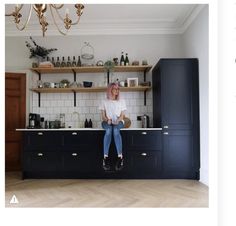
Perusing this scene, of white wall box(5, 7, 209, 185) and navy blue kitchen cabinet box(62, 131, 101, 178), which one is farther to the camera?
white wall box(5, 7, 209, 185)

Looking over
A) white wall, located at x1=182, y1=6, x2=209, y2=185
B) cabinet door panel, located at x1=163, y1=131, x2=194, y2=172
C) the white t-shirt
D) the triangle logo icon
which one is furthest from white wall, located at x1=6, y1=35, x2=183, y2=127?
the triangle logo icon

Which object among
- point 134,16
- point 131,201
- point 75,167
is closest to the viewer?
point 131,201

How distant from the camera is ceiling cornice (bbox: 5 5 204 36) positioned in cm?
463

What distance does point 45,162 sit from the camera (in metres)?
4.11

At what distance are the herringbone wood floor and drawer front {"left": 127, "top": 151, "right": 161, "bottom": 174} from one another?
0.64 feet

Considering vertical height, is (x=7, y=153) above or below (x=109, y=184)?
above

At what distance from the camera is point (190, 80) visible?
3984 mm

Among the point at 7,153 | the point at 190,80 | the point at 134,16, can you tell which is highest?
the point at 134,16

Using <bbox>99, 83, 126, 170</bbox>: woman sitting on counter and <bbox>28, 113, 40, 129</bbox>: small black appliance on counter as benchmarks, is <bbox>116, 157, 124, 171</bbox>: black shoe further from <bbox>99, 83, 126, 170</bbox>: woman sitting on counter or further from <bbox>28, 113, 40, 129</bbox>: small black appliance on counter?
<bbox>28, 113, 40, 129</bbox>: small black appliance on counter

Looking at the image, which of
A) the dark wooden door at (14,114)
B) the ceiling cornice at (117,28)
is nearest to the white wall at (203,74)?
the ceiling cornice at (117,28)
